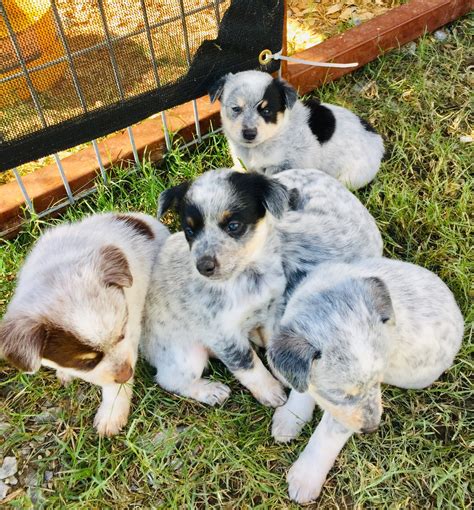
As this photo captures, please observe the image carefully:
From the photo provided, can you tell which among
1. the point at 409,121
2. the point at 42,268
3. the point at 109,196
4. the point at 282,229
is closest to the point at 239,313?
the point at 282,229

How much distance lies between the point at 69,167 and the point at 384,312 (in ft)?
10.6

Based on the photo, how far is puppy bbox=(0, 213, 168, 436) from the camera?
292cm

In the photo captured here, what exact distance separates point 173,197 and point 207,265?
540 mm

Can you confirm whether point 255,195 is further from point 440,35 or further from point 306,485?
point 440,35

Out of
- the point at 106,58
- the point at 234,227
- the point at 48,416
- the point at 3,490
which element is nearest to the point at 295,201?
the point at 234,227

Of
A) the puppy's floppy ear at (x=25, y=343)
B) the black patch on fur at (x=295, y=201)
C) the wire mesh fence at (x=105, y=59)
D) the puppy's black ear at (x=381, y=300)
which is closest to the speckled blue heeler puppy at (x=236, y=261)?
the black patch on fur at (x=295, y=201)

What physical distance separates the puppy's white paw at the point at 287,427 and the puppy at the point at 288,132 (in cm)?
206

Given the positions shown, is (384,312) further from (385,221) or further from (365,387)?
(385,221)

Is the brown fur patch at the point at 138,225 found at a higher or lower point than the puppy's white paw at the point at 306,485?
higher

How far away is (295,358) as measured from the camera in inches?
110

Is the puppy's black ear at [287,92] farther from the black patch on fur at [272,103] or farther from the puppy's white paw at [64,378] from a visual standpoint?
the puppy's white paw at [64,378]

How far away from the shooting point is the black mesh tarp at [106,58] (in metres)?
3.88

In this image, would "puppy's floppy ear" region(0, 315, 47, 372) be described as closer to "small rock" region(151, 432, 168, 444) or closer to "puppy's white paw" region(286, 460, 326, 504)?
"small rock" region(151, 432, 168, 444)

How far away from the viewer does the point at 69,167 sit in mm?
5020
